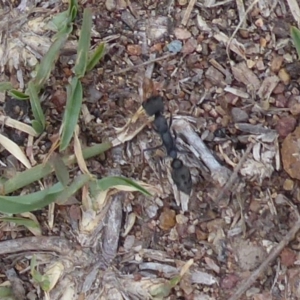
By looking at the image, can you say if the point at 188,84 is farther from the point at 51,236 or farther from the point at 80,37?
the point at 51,236

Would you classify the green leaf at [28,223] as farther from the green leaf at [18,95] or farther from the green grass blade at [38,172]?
the green leaf at [18,95]

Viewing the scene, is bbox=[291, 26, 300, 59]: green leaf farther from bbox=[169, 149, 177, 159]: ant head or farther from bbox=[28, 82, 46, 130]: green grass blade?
bbox=[28, 82, 46, 130]: green grass blade

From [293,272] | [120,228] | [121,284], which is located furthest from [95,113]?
[293,272]

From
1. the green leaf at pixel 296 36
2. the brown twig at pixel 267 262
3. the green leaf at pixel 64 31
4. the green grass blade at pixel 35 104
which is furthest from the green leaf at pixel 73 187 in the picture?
the green leaf at pixel 296 36

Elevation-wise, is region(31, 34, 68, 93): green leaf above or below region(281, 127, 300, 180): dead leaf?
above

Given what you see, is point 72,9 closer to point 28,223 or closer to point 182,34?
point 182,34

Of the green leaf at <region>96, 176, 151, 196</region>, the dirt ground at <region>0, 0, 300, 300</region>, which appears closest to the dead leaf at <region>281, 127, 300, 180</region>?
the dirt ground at <region>0, 0, 300, 300</region>
